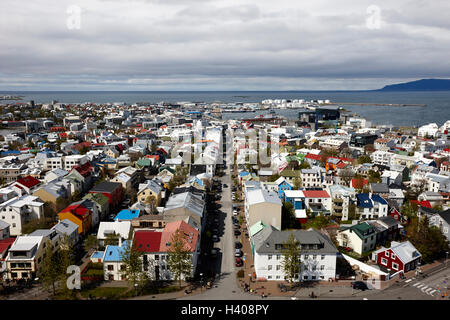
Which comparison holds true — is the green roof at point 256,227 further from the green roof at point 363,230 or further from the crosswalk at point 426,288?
the crosswalk at point 426,288

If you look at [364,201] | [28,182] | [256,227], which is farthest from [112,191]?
[364,201]

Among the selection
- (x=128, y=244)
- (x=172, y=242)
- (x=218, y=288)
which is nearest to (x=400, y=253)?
(x=218, y=288)

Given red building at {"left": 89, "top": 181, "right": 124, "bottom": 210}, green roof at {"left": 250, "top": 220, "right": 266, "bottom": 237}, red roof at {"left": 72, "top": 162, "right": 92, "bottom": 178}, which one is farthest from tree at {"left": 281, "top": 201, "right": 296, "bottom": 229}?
red roof at {"left": 72, "top": 162, "right": 92, "bottom": 178}

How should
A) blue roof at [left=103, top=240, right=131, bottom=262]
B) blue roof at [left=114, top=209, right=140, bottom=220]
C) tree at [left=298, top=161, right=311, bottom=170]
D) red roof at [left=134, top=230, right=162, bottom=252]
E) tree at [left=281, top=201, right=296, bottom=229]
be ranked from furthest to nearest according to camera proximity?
tree at [left=298, top=161, right=311, bottom=170], tree at [left=281, top=201, right=296, bottom=229], blue roof at [left=114, top=209, right=140, bottom=220], red roof at [left=134, top=230, right=162, bottom=252], blue roof at [left=103, top=240, right=131, bottom=262]

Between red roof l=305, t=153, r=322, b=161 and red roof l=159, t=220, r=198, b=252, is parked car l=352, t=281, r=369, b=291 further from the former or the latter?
red roof l=305, t=153, r=322, b=161

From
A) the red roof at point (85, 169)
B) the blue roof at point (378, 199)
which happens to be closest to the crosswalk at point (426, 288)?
the blue roof at point (378, 199)

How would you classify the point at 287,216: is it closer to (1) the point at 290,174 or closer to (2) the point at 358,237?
→ (2) the point at 358,237
